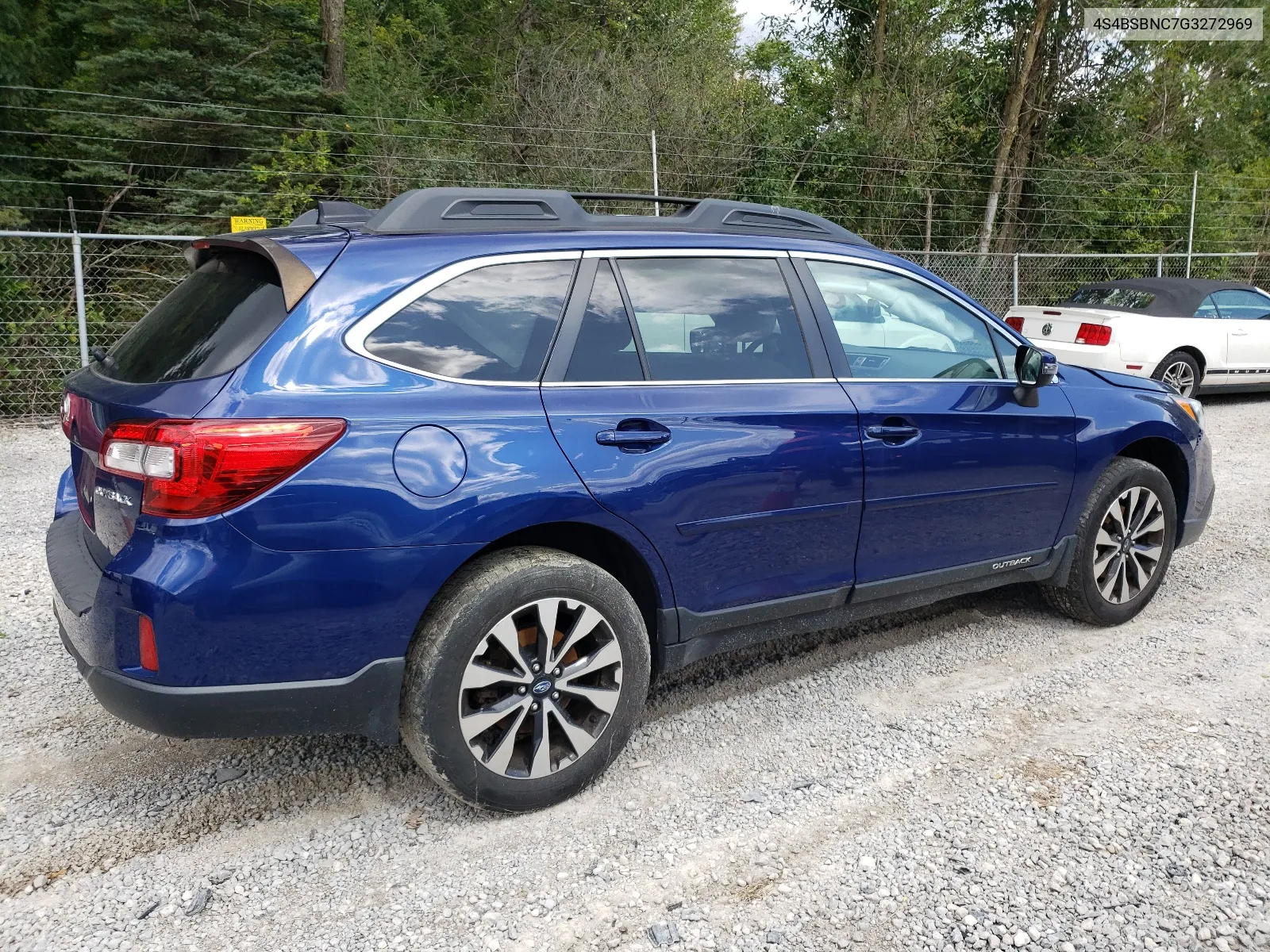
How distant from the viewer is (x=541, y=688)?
291 cm

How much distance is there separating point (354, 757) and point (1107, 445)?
3.37 metres

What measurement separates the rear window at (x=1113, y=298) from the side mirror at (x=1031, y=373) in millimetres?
7762

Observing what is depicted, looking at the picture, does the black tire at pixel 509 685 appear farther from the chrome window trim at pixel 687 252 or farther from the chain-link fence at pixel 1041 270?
the chain-link fence at pixel 1041 270

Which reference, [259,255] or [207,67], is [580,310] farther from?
[207,67]

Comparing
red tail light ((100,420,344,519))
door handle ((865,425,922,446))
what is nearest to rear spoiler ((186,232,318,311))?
red tail light ((100,420,344,519))

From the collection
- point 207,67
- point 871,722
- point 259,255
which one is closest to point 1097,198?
point 207,67

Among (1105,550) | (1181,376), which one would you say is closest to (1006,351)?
(1105,550)

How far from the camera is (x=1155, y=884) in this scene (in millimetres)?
2635

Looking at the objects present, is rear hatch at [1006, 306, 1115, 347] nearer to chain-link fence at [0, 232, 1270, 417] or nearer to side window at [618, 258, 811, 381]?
side window at [618, 258, 811, 381]

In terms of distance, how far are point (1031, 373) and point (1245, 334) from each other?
8885 millimetres

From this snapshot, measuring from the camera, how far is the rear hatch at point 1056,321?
10219 mm

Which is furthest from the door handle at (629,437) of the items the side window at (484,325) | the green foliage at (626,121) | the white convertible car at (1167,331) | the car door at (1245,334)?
the green foliage at (626,121)

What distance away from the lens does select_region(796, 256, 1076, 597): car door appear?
361 cm

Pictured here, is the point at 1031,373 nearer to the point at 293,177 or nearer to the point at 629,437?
the point at 629,437
